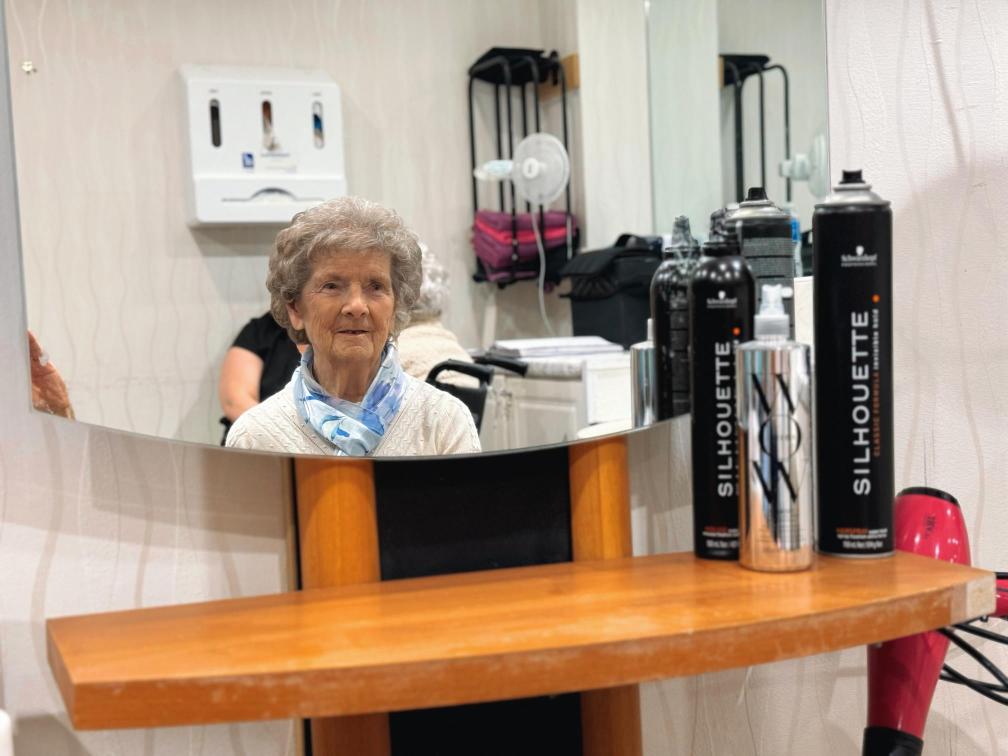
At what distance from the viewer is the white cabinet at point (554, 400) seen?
1106 mm

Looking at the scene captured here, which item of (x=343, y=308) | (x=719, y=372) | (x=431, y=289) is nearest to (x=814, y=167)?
(x=719, y=372)

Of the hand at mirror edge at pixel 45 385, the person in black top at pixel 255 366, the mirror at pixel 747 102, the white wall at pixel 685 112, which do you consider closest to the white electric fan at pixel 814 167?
the mirror at pixel 747 102

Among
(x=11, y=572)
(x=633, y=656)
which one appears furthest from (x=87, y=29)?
(x=633, y=656)

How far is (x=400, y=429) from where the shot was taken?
1.06m

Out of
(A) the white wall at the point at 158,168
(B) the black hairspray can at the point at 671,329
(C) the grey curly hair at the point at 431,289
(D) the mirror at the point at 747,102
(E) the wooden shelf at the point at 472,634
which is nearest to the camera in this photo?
(E) the wooden shelf at the point at 472,634

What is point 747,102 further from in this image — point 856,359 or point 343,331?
point 343,331

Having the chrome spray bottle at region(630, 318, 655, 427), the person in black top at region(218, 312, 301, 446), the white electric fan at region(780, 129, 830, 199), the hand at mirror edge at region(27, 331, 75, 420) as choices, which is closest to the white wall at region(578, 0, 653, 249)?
the chrome spray bottle at region(630, 318, 655, 427)

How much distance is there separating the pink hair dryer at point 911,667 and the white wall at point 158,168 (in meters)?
0.58

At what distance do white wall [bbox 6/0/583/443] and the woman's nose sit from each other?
82 millimetres

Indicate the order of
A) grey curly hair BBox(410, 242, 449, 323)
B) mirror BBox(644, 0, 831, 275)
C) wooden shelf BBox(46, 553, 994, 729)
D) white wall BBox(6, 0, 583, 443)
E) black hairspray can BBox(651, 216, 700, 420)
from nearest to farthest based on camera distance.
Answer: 1. wooden shelf BBox(46, 553, 994, 729)
2. white wall BBox(6, 0, 583, 443)
3. grey curly hair BBox(410, 242, 449, 323)
4. black hairspray can BBox(651, 216, 700, 420)
5. mirror BBox(644, 0, 831, 275)

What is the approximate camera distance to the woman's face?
3.33 ft

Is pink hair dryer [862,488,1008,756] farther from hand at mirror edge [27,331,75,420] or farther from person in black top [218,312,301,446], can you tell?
hand at mirror edge [27,331,75,420]

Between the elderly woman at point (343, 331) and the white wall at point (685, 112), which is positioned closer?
the elderly woman at point (343, 331)

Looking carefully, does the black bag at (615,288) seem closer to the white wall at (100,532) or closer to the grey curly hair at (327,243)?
the grey curly hair at (327,243)
